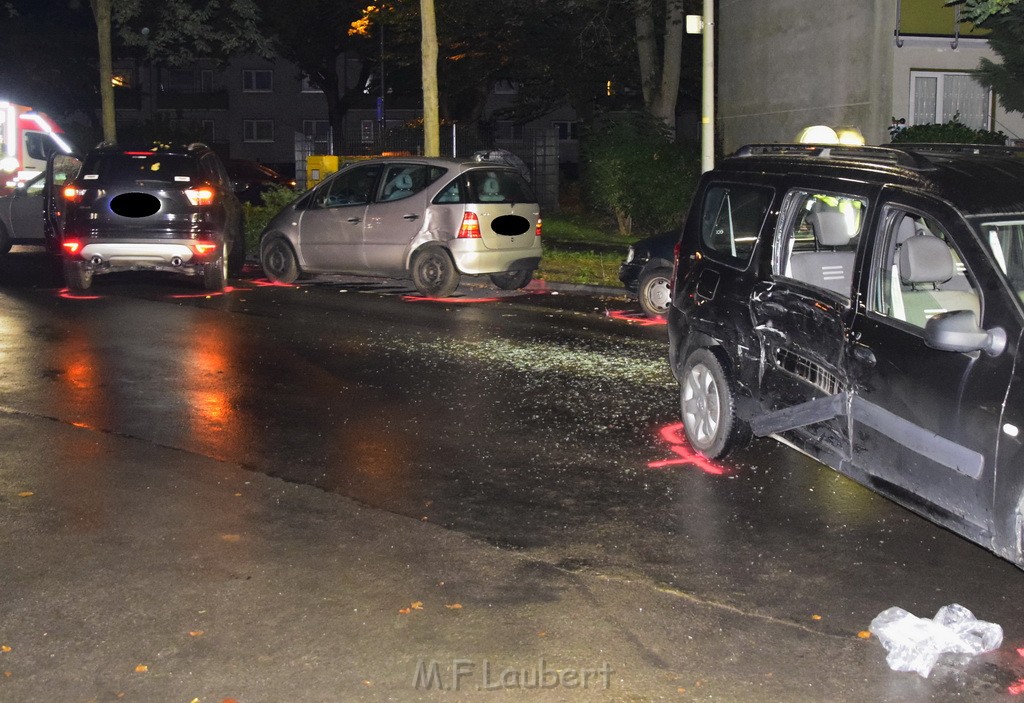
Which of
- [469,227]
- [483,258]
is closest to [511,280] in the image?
[483,258]

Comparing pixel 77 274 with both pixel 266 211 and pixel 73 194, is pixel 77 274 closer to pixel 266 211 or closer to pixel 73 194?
pixel 73 194

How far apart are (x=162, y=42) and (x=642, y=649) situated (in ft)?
86.8

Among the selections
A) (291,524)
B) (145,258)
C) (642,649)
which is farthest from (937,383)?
(145,258)

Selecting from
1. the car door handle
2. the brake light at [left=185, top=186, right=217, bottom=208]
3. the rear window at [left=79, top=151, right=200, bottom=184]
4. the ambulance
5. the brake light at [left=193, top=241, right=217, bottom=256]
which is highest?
the ambulance

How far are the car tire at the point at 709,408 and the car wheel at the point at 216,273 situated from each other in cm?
867

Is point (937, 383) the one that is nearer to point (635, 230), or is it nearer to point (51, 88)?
point (635, 230)

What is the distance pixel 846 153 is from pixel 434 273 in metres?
9.13

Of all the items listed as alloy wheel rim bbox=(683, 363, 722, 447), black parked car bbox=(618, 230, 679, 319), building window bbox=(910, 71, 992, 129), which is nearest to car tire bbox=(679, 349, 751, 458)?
alloy wheel rim bbox=(683, 363, 722, 447)

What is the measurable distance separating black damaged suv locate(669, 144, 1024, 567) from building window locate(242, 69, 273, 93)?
6476cm

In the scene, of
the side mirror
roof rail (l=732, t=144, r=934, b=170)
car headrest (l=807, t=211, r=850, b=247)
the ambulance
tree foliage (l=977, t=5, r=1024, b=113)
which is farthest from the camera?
the ambulance

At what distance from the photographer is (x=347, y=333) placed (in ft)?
41.2

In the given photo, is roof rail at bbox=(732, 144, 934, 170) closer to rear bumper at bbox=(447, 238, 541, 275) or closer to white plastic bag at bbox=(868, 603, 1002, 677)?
white plastic bag at bbox=(868, 603, 1002, 677)

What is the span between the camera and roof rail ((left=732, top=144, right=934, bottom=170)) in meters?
6.02

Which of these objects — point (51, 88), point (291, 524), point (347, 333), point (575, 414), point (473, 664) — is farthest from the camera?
point (51, 88)
